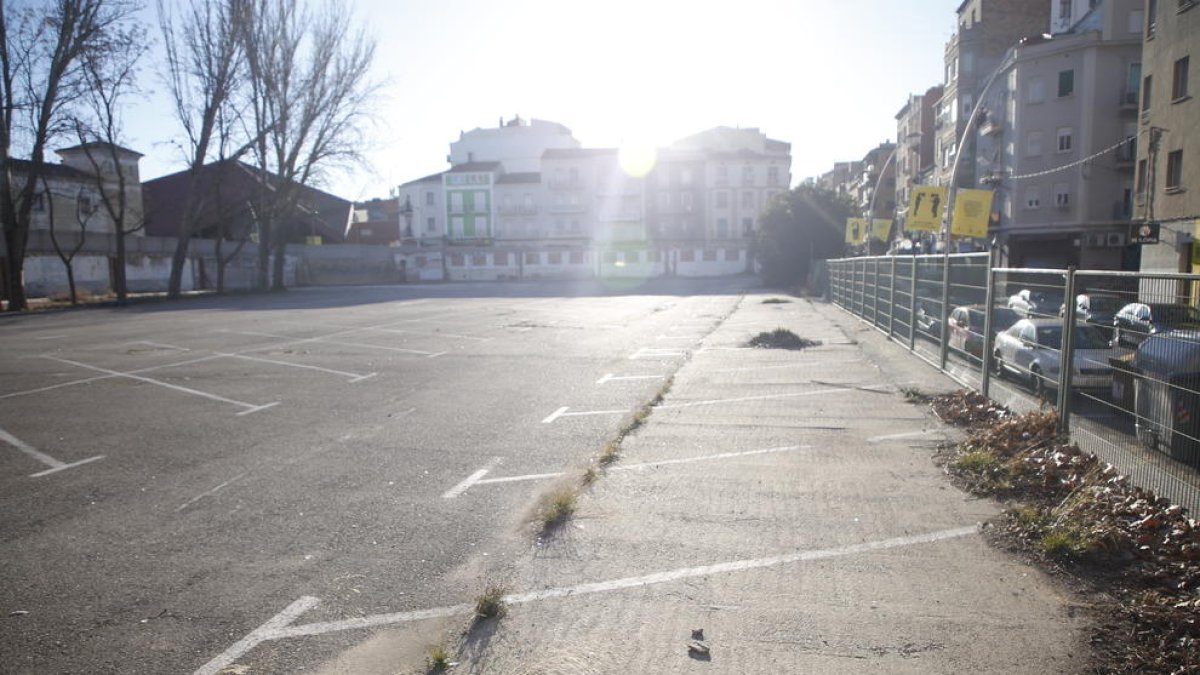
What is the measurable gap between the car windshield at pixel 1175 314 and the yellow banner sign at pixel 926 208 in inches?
581

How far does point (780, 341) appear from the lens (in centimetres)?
1706

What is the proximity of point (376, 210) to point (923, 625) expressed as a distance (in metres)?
114

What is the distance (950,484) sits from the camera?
623 cm

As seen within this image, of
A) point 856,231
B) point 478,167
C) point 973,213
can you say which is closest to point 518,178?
point 478,167

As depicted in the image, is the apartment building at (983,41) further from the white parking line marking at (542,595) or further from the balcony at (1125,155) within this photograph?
the white parking line marking at (542,595)

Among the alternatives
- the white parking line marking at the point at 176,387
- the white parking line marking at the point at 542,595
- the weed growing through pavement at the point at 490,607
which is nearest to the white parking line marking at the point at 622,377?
the white parking line marking at the point at 176,387

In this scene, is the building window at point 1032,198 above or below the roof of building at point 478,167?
below

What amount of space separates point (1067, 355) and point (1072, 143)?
47.0 metres

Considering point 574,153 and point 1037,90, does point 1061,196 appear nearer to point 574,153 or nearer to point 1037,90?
point 1037,90

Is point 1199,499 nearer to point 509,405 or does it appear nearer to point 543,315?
point 509,405

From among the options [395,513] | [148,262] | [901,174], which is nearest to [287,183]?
[148,262]

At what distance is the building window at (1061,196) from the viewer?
1813 inches

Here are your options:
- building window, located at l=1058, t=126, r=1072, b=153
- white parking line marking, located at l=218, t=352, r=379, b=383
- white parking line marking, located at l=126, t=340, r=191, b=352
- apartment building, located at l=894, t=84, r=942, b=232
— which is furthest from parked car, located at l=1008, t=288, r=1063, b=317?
apartment building, located at l=894, t=84, r=942, b=232

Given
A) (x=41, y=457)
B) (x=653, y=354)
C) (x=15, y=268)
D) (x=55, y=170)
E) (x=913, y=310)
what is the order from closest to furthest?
(x=41, y=457) < (x=913, y=310) < (x=653, y=354) < (x=15, y=268) < (x=55, y=170)
